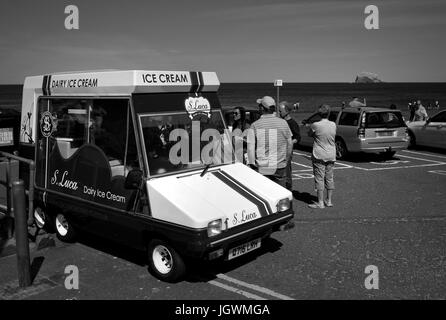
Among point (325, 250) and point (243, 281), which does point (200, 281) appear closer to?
point (243, 281)

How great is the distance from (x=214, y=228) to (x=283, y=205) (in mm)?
1303

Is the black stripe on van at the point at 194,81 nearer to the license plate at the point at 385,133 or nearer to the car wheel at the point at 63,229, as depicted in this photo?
the car wheel at the point at 63,229

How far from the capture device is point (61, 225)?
670 centimetres

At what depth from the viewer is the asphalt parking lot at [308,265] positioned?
4977 millimetres

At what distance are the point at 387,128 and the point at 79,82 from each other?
10.1 m

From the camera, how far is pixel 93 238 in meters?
6.85

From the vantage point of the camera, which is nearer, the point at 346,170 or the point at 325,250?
the point at 325,250

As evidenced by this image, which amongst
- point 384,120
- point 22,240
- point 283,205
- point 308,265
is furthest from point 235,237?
point 384,120

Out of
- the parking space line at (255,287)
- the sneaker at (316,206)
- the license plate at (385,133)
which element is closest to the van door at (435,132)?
the license plate at (385,133)

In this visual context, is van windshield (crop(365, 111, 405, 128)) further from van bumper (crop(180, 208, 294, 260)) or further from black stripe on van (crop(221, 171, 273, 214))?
black stripe on van (crop(221, 171, 273, 214))

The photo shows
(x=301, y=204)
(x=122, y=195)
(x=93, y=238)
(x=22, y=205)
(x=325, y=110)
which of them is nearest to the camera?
(x=22, y=205)

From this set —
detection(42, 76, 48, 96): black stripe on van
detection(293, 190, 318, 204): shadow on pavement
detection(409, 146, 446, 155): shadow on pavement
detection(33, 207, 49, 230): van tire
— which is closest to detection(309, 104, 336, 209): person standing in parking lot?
detection(293, 190, 318, 204): shadow on pavement

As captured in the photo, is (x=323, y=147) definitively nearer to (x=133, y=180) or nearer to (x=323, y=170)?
(x=323, y=170)

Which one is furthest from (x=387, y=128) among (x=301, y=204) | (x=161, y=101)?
(x=161, y=101)
